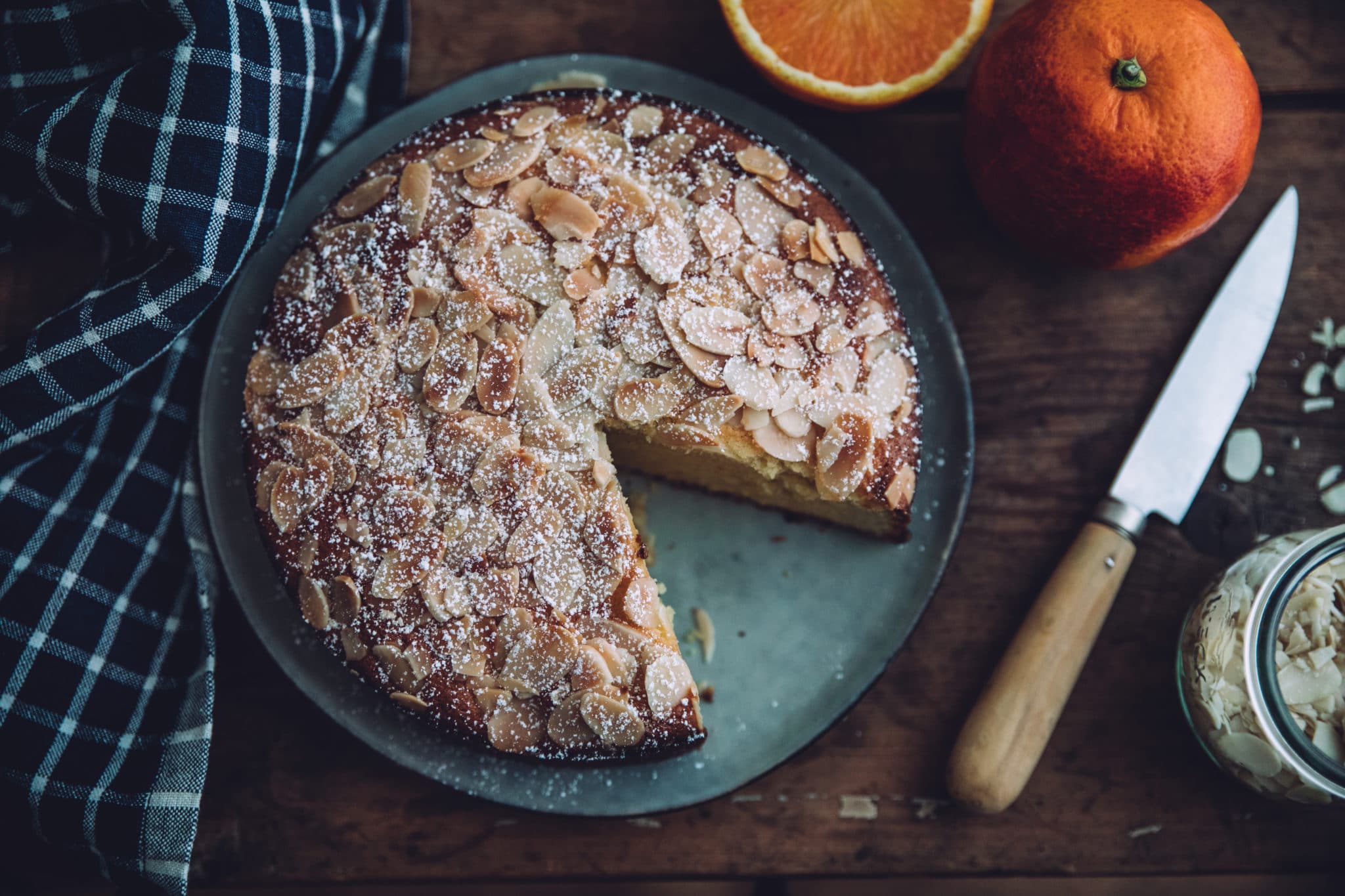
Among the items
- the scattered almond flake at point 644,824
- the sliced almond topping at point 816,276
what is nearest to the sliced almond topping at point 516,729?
the scattered almond flake at point 644,824

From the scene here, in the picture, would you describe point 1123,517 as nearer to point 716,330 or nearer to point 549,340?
point 716,330

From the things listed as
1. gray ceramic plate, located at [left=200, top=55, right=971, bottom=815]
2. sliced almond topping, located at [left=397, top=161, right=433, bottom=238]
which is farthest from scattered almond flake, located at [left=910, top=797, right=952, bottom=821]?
sliced almond topping, located at [left=397, top=161, right=433, bottom=238]

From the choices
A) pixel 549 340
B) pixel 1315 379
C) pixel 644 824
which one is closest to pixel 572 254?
pixel 549 340

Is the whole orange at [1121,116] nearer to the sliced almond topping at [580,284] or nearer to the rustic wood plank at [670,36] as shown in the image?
the rustic wood plank at [670,36]

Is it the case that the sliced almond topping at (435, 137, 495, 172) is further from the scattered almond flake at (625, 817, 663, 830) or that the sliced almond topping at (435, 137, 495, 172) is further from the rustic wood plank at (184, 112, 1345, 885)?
the scattered almond flake at (625, 817, 663, 830)

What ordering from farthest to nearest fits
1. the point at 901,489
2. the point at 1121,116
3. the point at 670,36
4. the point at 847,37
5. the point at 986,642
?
the point at 670,36 → the point at 986,642 → the point at 847,37 → the point at 901,489 → the point at 1121,116
